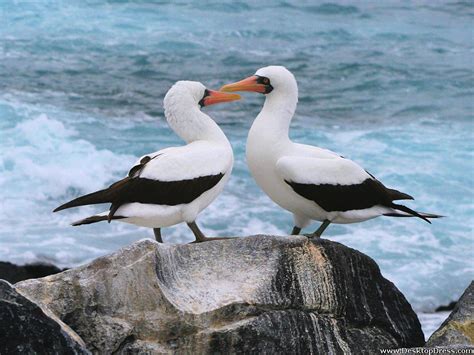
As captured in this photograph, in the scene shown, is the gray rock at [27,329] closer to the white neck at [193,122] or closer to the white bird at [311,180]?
the white bird at [311,180]

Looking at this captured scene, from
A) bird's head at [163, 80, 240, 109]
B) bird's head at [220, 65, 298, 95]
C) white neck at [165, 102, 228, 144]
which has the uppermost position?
bird's head at [220, 65, 298, 95]

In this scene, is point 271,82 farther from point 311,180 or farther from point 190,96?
point 311,180

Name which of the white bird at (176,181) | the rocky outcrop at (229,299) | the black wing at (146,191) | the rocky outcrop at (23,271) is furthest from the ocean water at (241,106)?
the rocky outcrop at (229,299)

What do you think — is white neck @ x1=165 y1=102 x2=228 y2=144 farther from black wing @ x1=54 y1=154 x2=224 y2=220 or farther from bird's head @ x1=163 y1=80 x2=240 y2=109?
black wing @ x1=54 y1=154 x2=224 y2=220

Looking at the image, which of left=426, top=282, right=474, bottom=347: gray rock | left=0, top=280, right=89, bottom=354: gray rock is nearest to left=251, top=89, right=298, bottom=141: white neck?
left=426, top=282, right=474, bottom=347: gray rock

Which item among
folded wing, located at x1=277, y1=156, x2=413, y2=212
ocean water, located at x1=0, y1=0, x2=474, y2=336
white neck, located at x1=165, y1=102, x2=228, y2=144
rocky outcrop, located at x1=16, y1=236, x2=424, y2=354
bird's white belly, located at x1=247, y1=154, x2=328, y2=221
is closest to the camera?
rocky outcrop, located at x1=16, y1=236, x2=424, y2=354

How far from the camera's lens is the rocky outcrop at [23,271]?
1166cm

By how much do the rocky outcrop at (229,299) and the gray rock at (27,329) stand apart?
25 centimetres

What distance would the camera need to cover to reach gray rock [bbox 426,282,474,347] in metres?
6.84

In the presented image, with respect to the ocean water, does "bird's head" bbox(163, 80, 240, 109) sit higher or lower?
higher

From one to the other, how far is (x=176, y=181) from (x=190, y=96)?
835 mm

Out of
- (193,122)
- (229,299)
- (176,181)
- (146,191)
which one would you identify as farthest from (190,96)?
(229,299)

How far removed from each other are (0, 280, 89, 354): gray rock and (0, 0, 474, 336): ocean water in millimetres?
7290

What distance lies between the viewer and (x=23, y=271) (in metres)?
12.3
